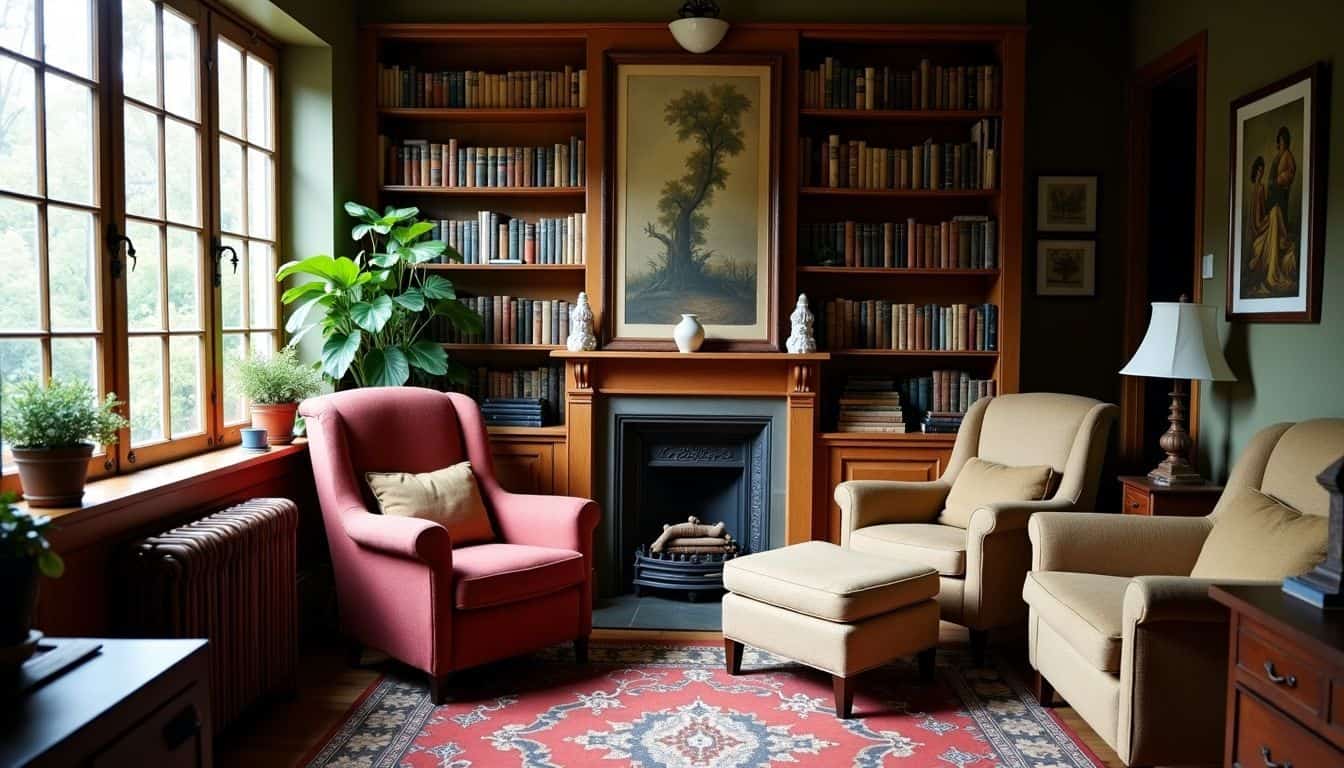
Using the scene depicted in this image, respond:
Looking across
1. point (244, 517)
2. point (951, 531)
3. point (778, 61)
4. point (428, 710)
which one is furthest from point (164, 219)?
point (951, 531)

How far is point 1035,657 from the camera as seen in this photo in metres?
3.49

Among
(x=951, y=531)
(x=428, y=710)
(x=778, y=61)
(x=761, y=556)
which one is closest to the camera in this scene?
(x=428, y=710)

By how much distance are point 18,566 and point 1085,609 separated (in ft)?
8.80

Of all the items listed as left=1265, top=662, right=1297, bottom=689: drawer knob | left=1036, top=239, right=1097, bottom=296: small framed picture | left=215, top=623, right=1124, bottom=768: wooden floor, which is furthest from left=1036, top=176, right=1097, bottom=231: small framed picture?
left=1265, top=662, right=1297, bottom=689: drawer knob

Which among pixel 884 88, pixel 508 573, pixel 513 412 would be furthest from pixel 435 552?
pixel 884 88

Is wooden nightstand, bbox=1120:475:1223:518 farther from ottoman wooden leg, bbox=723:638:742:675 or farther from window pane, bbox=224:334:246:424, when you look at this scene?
window pane, bbox=224:334:246:424

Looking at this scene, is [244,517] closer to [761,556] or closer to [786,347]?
[761,556]

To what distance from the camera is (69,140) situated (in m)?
2.97

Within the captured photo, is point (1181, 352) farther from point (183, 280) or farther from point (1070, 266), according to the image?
point (183, 280)

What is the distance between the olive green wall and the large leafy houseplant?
127 inches

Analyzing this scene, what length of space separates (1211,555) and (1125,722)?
628 mm

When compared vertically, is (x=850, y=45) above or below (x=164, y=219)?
above

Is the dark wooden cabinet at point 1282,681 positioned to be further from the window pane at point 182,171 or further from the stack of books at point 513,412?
the window pane at point 182,171

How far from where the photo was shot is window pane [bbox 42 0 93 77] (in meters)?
2.89
